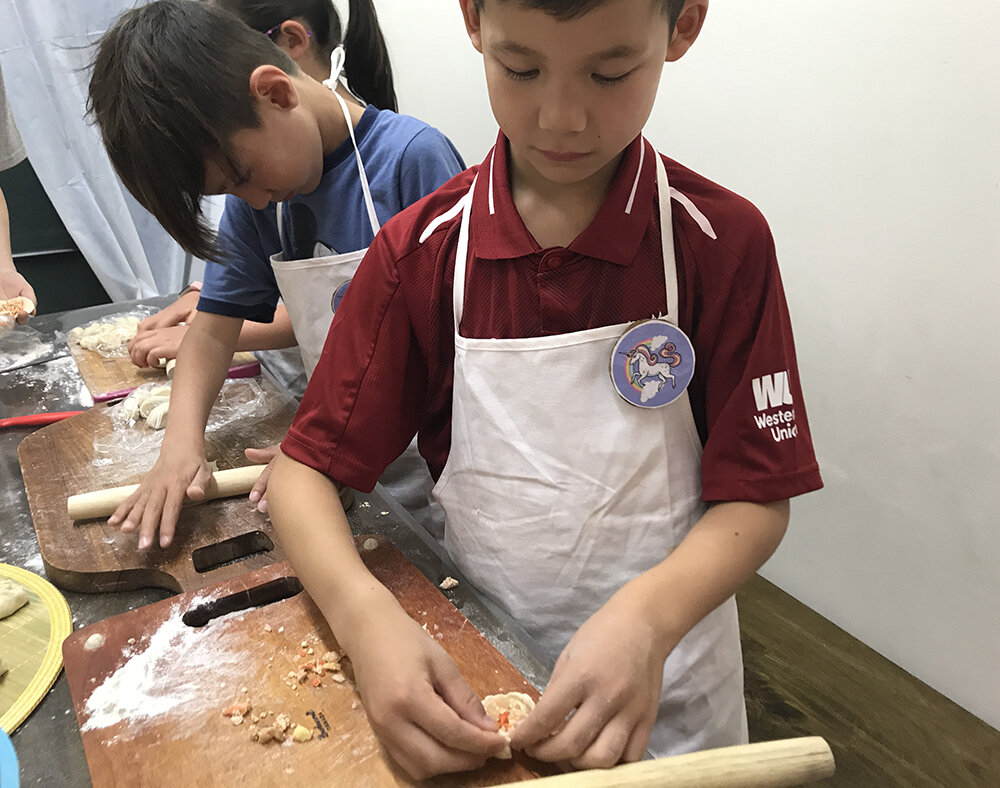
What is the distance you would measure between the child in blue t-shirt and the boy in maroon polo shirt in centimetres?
25

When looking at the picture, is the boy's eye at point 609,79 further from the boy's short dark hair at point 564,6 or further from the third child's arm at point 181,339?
the third child's arm at point 181,339

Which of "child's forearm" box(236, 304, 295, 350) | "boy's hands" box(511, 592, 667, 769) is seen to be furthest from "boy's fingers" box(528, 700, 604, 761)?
"child's forearm" box(236, 304, 295, 350)

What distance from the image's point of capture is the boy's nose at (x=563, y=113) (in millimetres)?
521

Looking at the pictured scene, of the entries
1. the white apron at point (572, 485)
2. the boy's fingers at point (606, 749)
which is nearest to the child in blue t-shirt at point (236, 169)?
the white apron at point (572, 485)

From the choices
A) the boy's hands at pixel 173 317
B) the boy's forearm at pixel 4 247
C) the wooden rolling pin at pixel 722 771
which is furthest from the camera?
the boy's forearm at pixel 4 247

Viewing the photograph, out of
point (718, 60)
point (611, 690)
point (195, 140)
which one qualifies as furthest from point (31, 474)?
point (718, 60)

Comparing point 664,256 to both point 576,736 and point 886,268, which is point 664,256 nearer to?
point 576,736

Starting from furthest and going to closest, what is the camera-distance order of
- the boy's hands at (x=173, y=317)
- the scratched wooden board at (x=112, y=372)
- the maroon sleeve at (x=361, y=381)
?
the boy's hands at (x=173, y=317) → the scratched wooden board at (x=112, y=372) → the maroon sleeve at (x=361, y=381)

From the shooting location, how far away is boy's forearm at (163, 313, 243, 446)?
1.01 metres

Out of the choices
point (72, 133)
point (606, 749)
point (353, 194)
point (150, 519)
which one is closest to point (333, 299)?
point (353, 194)

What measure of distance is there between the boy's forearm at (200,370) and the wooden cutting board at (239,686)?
36cm

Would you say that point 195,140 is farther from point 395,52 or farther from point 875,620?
point 395,52

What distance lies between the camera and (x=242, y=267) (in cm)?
109

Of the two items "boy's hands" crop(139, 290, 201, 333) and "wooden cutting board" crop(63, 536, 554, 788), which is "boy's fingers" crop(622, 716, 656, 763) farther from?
"boy's hands" crop(139, 290, 201, 333)
